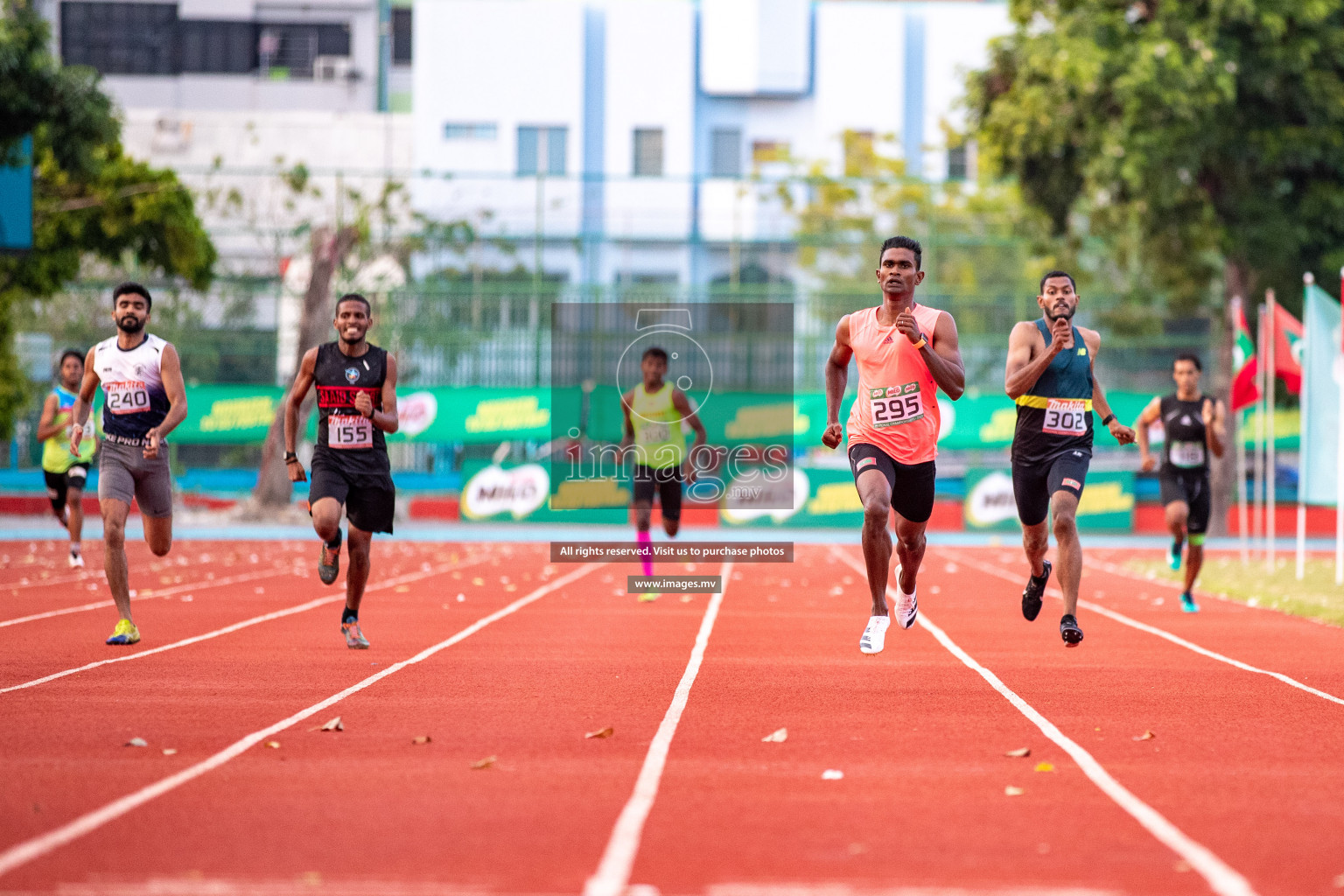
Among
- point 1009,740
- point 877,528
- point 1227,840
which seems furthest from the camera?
point 877,528

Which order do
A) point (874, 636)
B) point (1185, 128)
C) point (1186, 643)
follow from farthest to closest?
point (1185, 128), point (1186, 643), point (874, 636)

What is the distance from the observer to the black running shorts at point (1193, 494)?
14.7 metres

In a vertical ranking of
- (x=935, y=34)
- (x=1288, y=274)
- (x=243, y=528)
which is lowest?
(x=243, y=528)

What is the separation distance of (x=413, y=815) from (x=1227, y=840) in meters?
2.50

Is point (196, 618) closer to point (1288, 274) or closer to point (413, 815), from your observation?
point (413, 815)

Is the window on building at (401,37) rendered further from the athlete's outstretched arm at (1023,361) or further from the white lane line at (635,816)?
the white lane line at (635,816)

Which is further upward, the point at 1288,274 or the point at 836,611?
the point at 1288,274

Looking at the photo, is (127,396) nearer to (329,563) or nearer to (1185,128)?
(329,563)

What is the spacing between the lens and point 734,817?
5.61 metres

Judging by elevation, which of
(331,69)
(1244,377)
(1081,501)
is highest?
(331,69)

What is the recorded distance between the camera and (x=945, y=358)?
31.4ft

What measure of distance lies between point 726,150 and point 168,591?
35.4m

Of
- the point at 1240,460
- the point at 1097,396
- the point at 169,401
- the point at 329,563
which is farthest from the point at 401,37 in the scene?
the point at 1097,396

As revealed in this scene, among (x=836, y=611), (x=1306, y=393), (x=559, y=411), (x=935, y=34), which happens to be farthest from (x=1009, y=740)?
(x=935, y=34)
